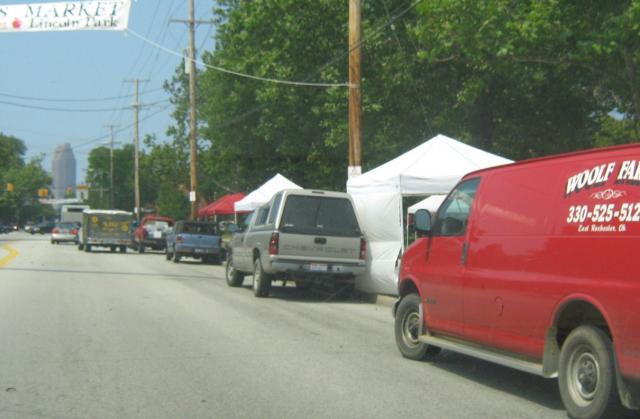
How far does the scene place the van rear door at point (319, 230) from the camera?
1605cm

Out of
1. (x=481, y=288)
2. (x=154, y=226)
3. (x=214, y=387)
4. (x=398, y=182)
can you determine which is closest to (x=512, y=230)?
(x=481, y=288)

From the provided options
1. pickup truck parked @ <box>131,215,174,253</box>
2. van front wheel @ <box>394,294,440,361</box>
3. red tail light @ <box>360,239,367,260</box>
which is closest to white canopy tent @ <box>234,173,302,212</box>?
red tail light @ <box>360,239,367,260</box>

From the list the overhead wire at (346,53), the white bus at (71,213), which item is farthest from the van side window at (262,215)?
the white bus at (71,213)

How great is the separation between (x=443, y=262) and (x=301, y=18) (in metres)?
20.4

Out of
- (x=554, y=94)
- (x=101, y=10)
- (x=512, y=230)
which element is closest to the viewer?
(x=512, y=230)

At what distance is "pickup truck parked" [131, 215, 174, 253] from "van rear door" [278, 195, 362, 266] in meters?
25.7

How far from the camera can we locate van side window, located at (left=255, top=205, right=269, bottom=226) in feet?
56.9

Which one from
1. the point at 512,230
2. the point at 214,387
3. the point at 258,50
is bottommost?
the point at 214,387

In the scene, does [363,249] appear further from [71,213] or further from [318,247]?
[71,213]

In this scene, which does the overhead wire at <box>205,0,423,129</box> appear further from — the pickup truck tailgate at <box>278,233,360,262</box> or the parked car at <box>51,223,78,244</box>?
the parked car at <box>51,223,78,244</box>

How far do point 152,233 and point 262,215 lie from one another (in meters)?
24.8

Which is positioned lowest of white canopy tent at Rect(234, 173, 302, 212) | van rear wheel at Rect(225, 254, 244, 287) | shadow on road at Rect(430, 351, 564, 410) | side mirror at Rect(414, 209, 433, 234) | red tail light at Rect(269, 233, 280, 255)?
shadow on road at Rect(430, 351, 564, 410)

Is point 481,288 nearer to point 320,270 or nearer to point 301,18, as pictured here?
point 320,270

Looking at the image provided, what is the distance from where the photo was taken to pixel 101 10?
1955cm
